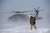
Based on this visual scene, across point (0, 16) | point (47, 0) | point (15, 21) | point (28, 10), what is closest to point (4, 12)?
point (0, 16)

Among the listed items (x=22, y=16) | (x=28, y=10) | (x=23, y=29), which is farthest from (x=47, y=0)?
(x=23, y=29)

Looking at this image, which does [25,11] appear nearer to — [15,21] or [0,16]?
[15,21]

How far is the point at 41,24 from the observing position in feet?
8.70

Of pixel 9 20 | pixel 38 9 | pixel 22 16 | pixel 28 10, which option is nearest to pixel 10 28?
pixel 9 20

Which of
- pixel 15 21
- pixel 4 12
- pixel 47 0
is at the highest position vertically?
pixel 47 0

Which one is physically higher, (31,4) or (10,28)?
(31,4)

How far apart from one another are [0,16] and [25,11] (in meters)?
0.53

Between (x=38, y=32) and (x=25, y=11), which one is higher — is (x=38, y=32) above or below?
below

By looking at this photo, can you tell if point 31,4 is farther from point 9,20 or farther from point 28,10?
point 9,20

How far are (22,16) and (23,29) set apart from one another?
27cm

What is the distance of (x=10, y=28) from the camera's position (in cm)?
266

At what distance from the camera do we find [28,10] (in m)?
2.68

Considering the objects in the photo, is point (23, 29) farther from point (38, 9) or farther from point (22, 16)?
point (38, 9)

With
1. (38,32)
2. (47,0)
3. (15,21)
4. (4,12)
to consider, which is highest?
(47,0)
